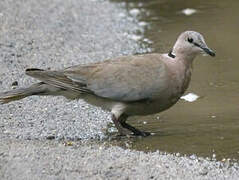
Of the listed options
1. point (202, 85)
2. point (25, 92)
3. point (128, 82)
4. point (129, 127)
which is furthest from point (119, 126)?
point (202, 85)

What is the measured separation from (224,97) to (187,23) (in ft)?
12.0

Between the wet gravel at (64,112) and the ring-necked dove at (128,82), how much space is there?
0.34 m

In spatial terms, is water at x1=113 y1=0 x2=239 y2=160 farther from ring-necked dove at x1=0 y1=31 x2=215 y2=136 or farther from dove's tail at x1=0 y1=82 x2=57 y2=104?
dove's tail at x1=0 y1=82 x2=57 y2=104

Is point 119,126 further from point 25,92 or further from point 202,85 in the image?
point 202,85

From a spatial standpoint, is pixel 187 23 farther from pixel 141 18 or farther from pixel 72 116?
pixel 72 116

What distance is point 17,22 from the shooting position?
11180 mm

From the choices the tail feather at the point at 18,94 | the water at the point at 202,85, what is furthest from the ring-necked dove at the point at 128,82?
the water at the point at 202,85

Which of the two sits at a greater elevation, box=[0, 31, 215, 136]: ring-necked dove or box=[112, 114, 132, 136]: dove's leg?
box=[0, 31, 215, 136]: ring-necked dove

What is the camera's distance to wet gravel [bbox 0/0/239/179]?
5.82 meters

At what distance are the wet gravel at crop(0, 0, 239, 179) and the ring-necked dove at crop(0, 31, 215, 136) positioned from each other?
13.3 inches

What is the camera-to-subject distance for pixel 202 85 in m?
8.70

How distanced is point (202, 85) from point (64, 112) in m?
1.76

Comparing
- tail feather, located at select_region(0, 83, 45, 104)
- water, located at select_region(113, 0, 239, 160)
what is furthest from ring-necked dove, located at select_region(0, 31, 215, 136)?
water, located at select_region(113, 0, 239, 160)

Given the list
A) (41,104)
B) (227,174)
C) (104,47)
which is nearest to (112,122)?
(41,104)
